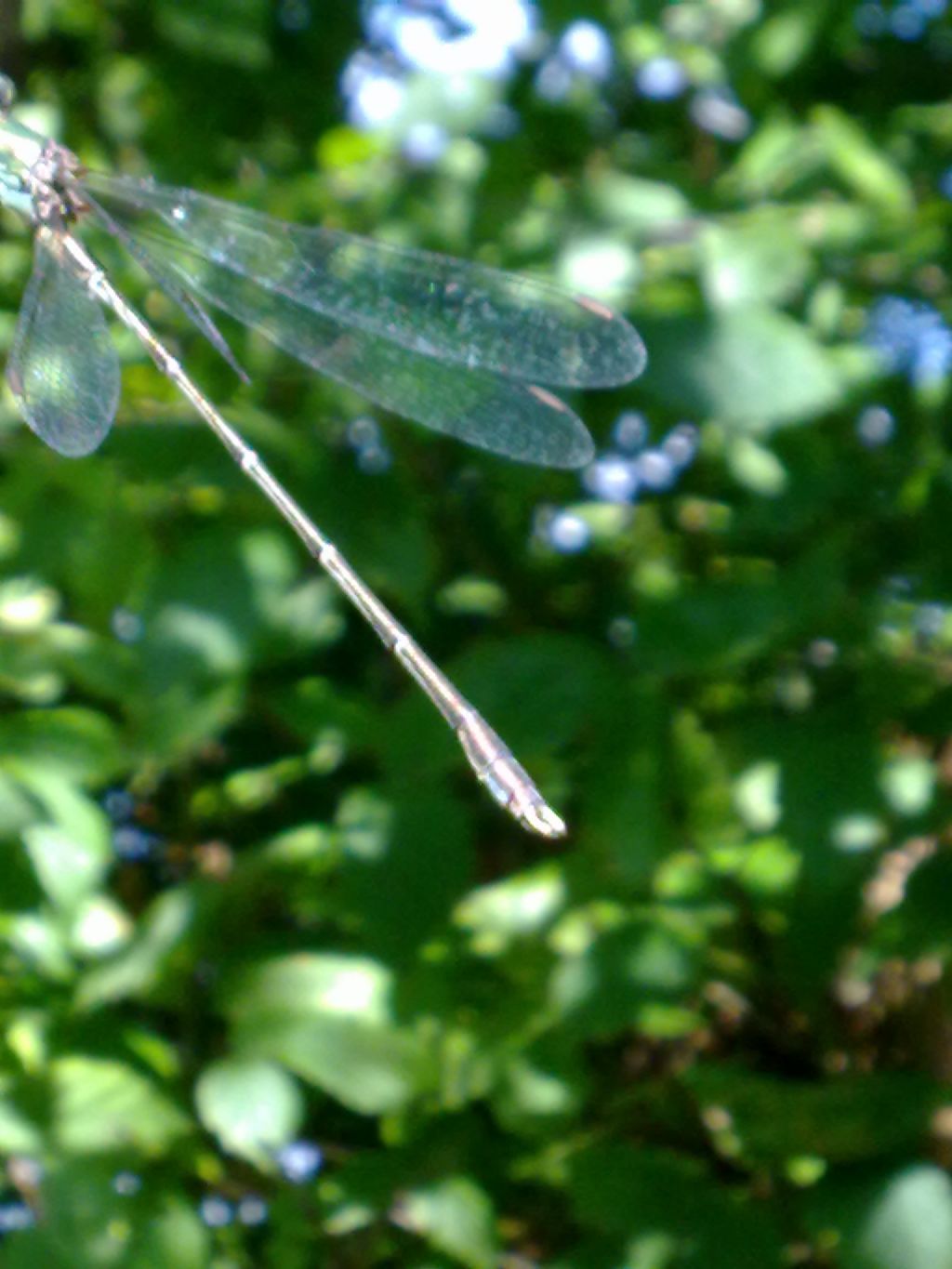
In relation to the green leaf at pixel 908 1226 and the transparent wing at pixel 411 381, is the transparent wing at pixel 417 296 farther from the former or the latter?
the green leaf at pixel 908 1226

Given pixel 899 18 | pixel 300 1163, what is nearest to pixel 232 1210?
pixel 300 1163

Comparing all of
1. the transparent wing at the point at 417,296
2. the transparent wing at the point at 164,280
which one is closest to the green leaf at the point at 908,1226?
the transparent wing at the point at 417,296

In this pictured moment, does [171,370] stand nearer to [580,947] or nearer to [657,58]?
[580,947]

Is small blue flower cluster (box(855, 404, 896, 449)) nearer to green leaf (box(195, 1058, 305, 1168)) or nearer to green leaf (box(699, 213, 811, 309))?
green leaf (box(699, 213, 811, 309))

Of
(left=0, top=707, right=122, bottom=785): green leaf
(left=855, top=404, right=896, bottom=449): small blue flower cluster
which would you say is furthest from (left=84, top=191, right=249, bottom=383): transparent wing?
(left=855, top=404, right=896, bottom=449): small blue flower cluster

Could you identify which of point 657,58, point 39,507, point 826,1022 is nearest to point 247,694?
point 39,507

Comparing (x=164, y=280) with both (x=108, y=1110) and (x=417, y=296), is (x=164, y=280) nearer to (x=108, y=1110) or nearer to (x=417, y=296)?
(x=417, y=296)
